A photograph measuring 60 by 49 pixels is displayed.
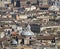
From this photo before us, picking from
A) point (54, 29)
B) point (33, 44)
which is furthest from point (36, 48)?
point (54, 29)

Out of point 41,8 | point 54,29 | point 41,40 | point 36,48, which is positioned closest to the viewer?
point 36,48

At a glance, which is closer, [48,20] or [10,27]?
[10,27]

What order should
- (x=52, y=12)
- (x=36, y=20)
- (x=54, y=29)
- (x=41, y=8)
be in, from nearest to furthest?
1. (x=54, y=29)
2. (x=36, y=20)
3. (x=52, y=12)
4. (x=41, y=8)

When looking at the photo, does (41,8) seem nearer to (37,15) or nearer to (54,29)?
(37,15)

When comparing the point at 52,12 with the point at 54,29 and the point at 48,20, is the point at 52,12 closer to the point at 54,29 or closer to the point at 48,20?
the point at 48,20

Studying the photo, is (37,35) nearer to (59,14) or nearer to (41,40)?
(41,40)

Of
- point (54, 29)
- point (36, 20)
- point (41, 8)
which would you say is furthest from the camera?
point (41, 8)

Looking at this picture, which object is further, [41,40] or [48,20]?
[48,20]

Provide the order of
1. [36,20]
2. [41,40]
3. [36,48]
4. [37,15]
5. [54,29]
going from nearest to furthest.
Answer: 1. [36,48]
2. [41,40]
3. [54,29]
4. [36,20]
5. [37,15]

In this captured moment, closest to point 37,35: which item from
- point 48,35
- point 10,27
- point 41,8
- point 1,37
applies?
point 48,35
